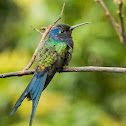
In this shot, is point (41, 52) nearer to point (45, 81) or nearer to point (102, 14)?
point (45, 81)

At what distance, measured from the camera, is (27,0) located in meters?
4.52

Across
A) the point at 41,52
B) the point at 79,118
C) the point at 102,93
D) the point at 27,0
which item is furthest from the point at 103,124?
the point at 27,0

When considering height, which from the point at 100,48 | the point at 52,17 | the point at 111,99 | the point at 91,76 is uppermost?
the point at 52,17

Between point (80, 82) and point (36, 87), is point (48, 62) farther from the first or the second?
point (80, 82)

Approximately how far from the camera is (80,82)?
11.5 ft

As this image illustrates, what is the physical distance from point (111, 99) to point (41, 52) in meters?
1.23

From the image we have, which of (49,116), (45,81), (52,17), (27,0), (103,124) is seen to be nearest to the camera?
(45,81)

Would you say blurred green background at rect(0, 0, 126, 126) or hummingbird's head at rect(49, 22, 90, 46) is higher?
hummingbird's head at rect(49, 22, 90, 46)

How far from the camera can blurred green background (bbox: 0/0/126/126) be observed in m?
3.25

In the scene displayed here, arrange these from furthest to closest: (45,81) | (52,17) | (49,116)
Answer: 1. (52,17)
2. (49,116)
3. (45,81)

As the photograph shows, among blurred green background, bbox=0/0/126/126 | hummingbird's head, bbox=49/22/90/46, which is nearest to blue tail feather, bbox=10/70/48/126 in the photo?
hummingbird's head, bbox=49/22/90/46

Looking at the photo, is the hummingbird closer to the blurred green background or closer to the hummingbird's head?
the hummingbird's head

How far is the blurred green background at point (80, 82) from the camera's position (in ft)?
10.7

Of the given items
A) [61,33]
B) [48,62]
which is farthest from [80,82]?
[48,62]
